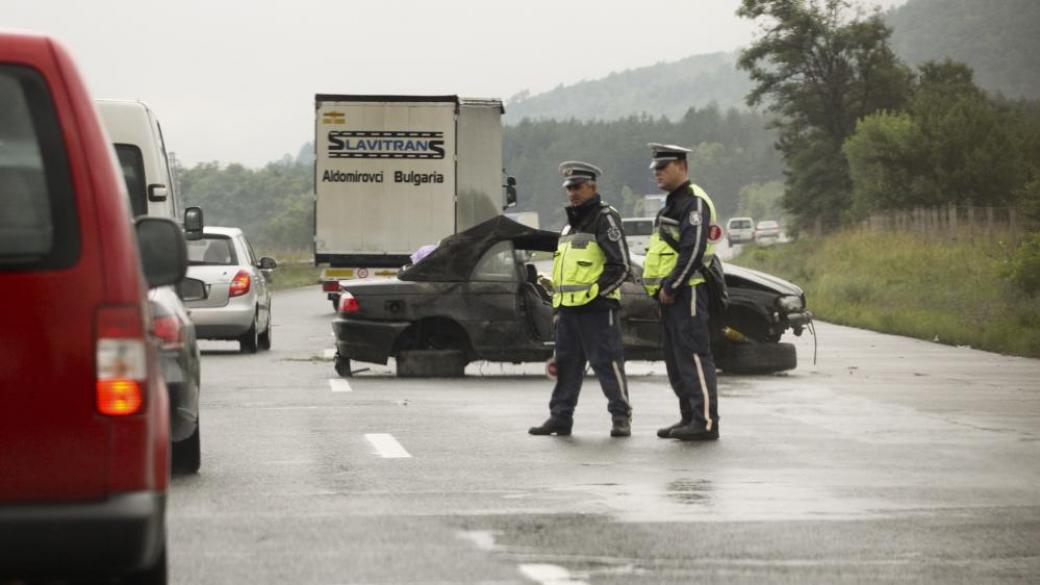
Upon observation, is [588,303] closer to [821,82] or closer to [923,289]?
[923,289]

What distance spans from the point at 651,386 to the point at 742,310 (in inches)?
65.4

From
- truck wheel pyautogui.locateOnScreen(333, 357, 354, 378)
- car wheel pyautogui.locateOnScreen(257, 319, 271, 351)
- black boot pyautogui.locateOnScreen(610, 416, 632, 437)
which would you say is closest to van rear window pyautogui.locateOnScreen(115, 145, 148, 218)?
truck wheel pyautogui.locateOnScreen(333, 357, 354, 378)

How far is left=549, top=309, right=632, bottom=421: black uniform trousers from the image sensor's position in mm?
12633

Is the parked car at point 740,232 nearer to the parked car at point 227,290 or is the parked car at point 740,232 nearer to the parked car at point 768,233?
the parked car at point 768,233

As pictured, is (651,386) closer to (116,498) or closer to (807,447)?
(807,447)

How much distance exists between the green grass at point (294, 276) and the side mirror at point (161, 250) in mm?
51556

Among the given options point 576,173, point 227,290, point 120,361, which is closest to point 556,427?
point 576,173

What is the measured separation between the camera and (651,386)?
1747 cm

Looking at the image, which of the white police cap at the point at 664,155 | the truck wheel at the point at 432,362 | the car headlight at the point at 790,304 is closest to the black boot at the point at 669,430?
the white police cap at the point at 664,155

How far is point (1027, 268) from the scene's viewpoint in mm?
31172

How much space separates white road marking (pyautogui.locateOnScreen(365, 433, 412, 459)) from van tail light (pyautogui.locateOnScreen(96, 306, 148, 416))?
6161mm

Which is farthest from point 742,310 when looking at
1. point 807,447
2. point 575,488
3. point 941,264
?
point 941,264

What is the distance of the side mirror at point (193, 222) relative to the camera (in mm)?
18188

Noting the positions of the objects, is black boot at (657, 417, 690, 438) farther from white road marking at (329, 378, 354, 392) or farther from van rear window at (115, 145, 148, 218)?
van rear window at (115, 145, 148, 218)
